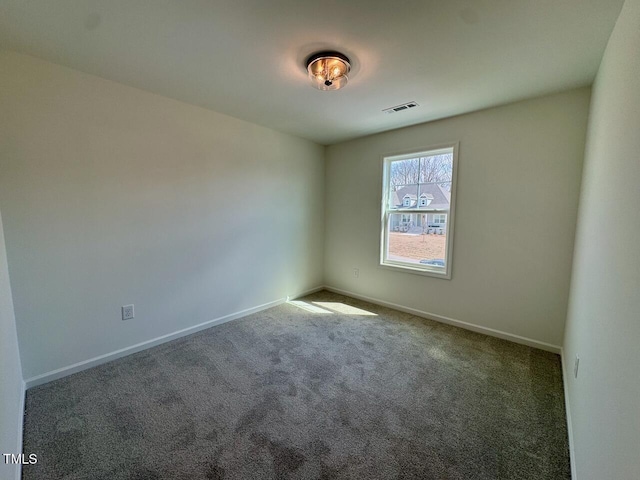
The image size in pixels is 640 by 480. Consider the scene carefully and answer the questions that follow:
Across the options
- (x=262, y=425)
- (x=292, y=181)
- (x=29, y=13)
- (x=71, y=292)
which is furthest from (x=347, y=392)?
(x=29, y=13)

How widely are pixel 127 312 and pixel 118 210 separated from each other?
36.5 inches

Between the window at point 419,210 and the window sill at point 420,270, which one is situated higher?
the window at point 419,210

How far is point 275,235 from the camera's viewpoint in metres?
3.66

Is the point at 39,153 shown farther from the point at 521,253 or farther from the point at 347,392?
the point at 521,253

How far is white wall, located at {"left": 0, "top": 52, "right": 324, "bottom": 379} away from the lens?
1901 millimetres

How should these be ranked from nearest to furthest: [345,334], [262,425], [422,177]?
[262,425], [345,334], [422,177]

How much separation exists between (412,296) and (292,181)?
7.50 ft

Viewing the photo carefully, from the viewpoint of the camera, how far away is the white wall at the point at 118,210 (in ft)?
6.24

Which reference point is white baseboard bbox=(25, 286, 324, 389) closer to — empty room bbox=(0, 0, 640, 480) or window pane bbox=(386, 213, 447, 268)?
empty room bbox=(0, 0, 640, 480)

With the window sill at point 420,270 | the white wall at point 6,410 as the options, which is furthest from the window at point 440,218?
the white wall at point 6,410

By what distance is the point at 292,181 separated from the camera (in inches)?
150

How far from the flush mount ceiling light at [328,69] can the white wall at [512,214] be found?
167 cm

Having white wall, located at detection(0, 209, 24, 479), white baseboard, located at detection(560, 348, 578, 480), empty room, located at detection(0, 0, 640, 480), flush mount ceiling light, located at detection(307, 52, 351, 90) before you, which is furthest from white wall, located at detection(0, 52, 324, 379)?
white baseboard, located at detection(560, 348, 578, 480)

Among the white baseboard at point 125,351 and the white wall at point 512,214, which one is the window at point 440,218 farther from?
the white baseboard at point 125,351
